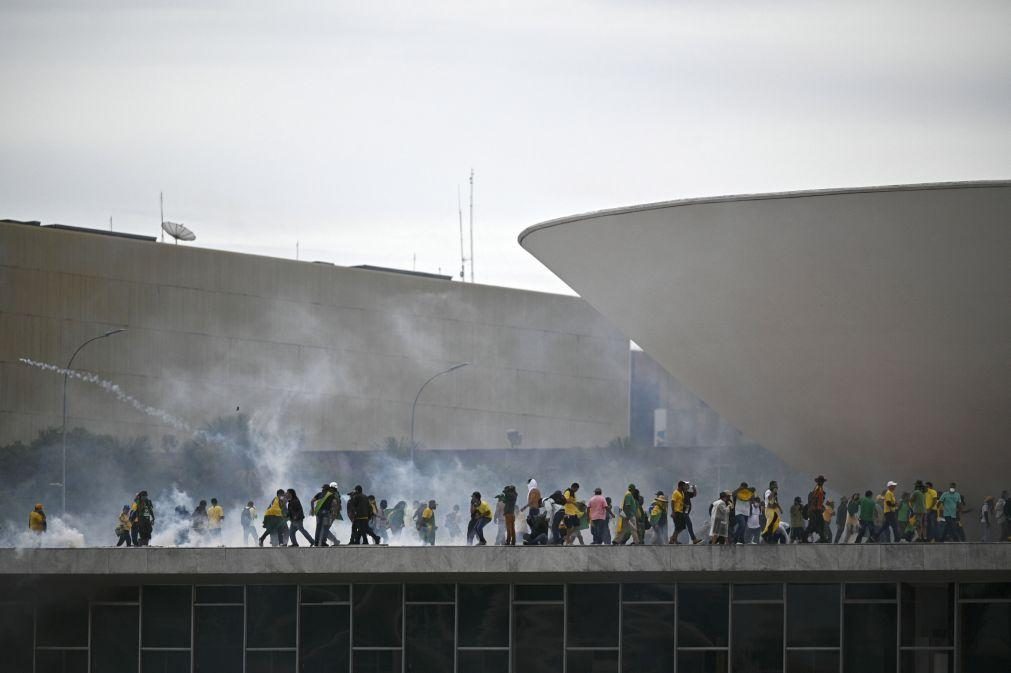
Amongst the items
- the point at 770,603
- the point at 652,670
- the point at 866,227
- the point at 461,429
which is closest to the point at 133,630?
the point at 652,670

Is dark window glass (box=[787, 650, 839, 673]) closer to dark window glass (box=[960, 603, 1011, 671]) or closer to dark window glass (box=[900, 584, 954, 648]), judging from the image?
dark window glass (box=[900, 584, 954, 648])

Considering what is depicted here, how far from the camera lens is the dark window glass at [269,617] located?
2855 centimetres

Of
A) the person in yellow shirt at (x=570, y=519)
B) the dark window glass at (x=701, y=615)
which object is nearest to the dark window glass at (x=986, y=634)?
the dark window glass at (x=701, y=615)

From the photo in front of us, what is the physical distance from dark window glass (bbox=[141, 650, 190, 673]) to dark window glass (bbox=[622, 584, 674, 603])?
7119 mm

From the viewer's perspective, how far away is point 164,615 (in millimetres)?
28734

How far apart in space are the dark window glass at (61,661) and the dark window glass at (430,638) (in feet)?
17.1

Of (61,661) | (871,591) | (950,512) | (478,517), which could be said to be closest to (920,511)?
(950,512)

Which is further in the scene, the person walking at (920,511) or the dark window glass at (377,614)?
the person walking at (920,511)

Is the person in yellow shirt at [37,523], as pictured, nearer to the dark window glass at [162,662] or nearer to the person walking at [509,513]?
the dark window glass at [162,662]

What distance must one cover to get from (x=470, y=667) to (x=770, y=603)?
4781mm

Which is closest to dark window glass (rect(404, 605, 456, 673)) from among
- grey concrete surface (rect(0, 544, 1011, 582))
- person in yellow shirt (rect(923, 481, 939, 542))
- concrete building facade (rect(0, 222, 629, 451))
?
grey concrete surface (rect(0, 544, 1011, 582))

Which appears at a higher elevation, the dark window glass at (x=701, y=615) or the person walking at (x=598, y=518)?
the person walking at (x=598, y=518)

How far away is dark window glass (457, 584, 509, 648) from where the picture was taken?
28312 millimetres

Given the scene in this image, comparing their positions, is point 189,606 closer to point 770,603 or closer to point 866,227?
point 770,603
